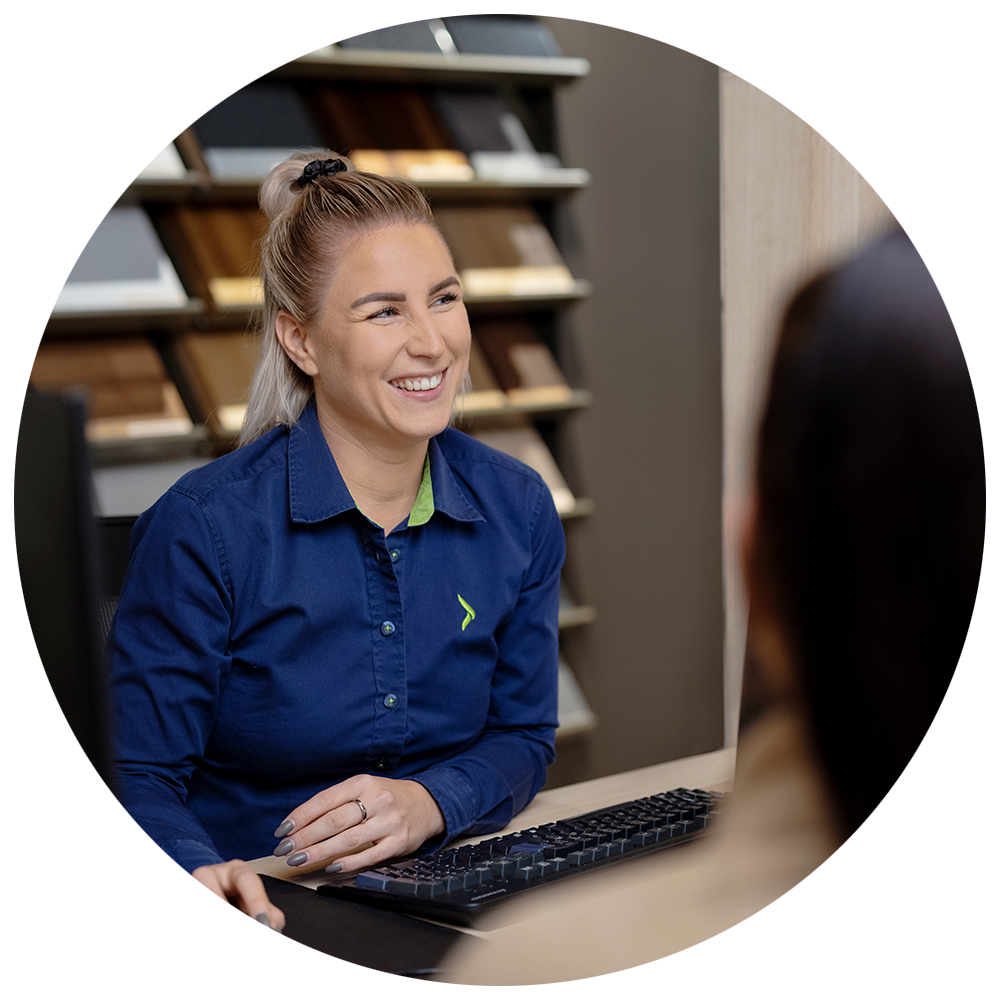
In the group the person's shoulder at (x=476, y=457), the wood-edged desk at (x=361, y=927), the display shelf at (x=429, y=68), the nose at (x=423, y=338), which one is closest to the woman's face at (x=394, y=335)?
the nose at (x=423, y=338)

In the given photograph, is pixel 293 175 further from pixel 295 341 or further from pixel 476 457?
pixel 476 457

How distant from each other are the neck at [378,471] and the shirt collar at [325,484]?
0.05ft

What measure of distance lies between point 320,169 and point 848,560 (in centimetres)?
95

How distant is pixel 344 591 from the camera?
3.82 ft

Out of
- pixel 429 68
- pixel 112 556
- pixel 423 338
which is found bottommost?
pixel 112 556

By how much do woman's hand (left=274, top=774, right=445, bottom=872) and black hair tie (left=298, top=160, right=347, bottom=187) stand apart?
76cm

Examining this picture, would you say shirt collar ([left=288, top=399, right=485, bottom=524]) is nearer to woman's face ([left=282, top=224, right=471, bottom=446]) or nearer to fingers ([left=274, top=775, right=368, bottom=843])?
woman's face ([left=282, top=224, right=471, bottom=446])

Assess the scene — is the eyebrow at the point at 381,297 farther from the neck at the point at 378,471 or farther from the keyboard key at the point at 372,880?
the keyboard key at the point at 372,880

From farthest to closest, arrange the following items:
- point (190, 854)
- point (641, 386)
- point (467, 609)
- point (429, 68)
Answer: point (641, 386)
point (429, 68)
point (467, 609)
point (190, 854)

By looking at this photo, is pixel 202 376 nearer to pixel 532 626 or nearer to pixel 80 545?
pixel 532 626

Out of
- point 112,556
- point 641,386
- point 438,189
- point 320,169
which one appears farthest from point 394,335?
point 641,386

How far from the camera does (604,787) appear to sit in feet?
3.64

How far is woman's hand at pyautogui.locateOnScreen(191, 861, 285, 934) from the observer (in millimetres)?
810

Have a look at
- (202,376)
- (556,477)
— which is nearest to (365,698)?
(202,376)
